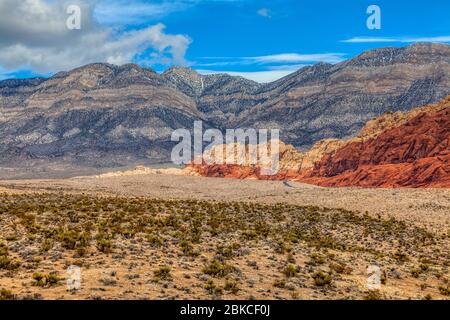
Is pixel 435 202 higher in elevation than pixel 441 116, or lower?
lower

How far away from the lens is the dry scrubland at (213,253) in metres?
17.5

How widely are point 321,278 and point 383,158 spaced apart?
9094 cm

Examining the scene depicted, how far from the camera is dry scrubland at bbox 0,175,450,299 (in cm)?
1745

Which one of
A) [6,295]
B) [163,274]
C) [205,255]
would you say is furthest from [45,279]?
[205,255]

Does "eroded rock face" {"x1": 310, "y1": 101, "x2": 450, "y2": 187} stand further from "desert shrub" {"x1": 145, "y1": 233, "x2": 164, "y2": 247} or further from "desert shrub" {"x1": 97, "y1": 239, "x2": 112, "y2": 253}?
"desert shrub" {"x1": 97, "y1": 239, "x2": 112, "y2": 253}

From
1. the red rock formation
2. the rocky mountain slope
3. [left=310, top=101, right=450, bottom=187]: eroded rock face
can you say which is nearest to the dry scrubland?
[left=310, top=101, right=450, bottom=187]: eroded rock face

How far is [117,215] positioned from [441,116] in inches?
3500

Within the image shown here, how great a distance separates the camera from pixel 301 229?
113ft

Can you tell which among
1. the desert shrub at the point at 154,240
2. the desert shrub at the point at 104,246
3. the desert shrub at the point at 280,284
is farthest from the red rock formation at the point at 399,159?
the desert shrub at the point at 104,246

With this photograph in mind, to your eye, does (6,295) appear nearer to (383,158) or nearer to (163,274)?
(163,274)
